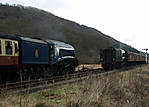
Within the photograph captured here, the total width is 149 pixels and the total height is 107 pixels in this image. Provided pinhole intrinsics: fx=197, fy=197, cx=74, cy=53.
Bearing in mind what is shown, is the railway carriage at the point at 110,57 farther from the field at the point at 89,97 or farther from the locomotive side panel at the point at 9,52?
the locomotive side panel at the point at 9,52

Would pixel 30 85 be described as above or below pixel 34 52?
below

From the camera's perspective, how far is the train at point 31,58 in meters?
11.3

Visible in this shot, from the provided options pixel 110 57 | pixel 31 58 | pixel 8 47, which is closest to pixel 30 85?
pixel 8 47

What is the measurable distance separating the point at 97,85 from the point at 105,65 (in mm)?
19342

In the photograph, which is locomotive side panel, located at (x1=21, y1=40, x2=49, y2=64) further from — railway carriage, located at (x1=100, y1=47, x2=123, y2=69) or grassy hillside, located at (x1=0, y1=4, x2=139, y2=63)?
grassy hillside, located at (x1=0, y1=4, x2=139, y2=63)

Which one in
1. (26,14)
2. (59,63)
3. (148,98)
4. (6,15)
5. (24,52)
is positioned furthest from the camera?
(26,14)

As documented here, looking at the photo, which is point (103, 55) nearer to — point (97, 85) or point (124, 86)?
point (124, 86)

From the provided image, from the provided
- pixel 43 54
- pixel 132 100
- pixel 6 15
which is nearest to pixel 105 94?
pixel 132 100

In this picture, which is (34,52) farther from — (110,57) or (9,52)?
(110,57)

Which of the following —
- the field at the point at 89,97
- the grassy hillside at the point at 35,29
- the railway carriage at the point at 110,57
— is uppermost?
the grassy hillside at the point at 35,29

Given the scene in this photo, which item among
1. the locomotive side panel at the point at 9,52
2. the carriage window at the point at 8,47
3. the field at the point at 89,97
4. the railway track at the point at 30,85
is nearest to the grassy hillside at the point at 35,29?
the railway track at the point at 30,85

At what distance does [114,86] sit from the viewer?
10250 mm

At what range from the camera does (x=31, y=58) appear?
13617 mm

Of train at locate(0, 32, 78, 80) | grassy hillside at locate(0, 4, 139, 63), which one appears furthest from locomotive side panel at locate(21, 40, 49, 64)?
grassy hillside at locate(0, 4, 139, 63)
